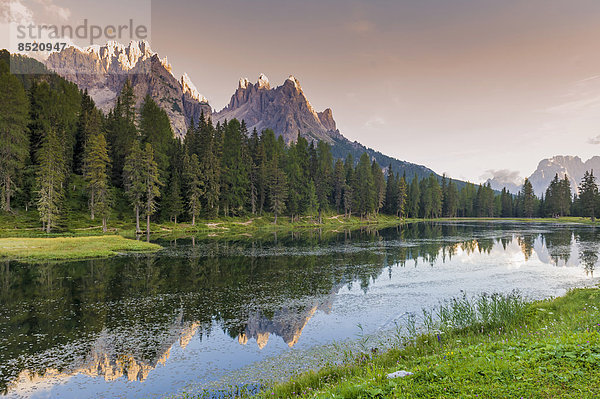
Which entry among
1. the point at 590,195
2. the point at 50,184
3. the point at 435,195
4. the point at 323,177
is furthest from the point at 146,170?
the point at 590,195

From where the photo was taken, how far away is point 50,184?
58.8 meters

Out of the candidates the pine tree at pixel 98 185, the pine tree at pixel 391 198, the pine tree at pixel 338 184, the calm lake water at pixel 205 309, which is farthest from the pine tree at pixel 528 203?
the pine tree at pixel 98 185

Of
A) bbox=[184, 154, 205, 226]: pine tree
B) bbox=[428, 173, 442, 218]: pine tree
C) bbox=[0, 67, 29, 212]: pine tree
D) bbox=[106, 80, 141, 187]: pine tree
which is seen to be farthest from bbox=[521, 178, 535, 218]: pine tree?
bbox=[0, 67, 29, 212]: pine tree

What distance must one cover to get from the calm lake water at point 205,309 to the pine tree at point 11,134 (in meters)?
38.1

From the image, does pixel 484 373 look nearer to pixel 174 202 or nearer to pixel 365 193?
pixel 174 202

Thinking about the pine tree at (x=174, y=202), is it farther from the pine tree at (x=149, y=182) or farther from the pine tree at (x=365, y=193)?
the pine tree at (x=365, y=193)

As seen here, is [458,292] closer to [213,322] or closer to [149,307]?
[213,322]

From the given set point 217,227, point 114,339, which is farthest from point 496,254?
point 217,227

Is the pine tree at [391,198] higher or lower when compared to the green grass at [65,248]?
higher

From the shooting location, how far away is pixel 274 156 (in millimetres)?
104438

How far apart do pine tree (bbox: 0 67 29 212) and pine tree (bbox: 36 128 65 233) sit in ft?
20.2

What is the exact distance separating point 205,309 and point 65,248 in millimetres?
33355

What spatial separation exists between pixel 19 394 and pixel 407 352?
13.9 meters

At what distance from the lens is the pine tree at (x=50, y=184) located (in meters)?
57.0
